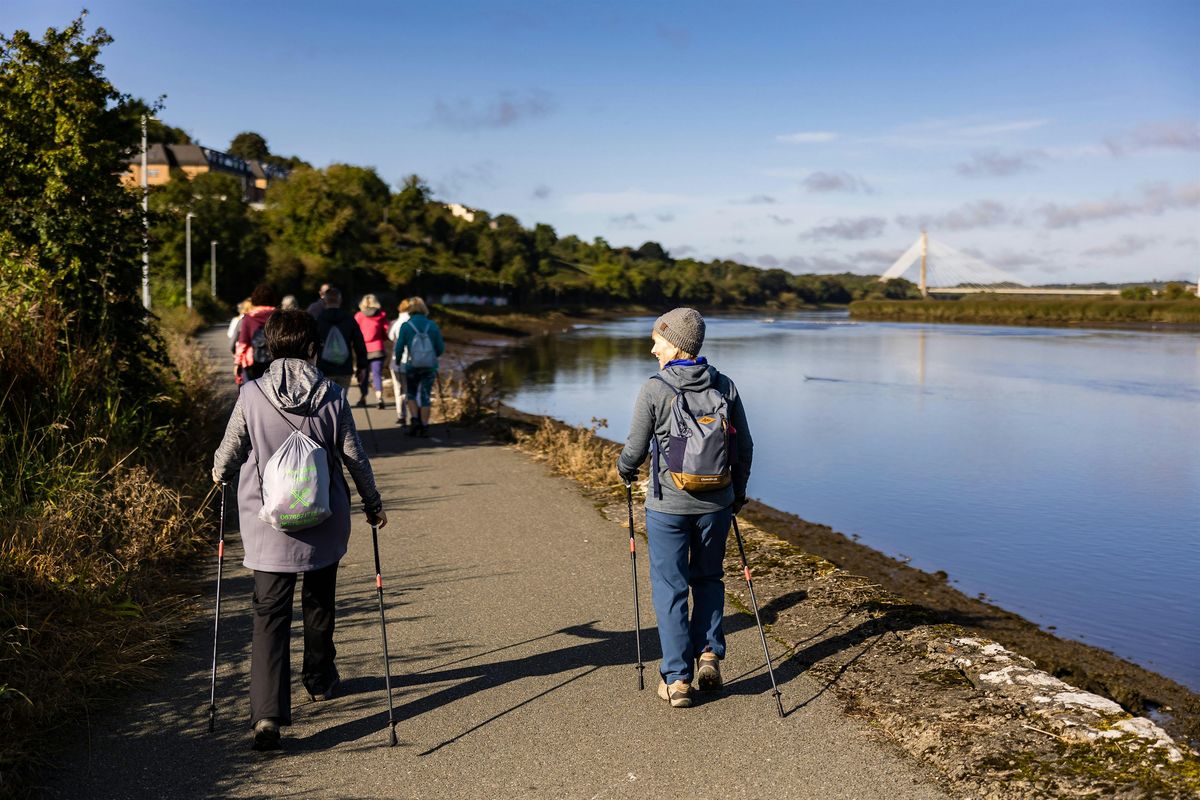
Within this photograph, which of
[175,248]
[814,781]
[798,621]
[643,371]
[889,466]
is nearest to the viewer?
[814,781]

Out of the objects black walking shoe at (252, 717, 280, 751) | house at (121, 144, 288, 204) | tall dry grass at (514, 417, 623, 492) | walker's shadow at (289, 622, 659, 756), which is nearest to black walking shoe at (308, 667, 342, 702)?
walker's shadow at (289, 622, 659, 756)

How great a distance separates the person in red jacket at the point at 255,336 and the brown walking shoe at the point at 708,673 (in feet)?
19.9

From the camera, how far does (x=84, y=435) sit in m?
8.39

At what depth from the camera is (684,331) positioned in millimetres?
5082

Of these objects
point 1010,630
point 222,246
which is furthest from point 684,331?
point 222,246

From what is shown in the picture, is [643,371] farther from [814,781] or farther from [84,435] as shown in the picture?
[814,781]

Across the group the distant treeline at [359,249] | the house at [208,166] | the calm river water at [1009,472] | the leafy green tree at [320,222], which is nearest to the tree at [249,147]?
the house at [208,166]

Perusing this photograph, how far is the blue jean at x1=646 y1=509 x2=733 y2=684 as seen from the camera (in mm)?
5051

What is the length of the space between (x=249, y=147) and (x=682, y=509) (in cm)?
18197

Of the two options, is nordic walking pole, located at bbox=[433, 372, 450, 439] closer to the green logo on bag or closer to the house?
the green logo on bag

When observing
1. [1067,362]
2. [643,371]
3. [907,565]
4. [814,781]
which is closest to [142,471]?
[814,781]

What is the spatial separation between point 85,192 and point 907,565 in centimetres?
939

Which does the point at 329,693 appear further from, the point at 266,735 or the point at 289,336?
the point at 289,336

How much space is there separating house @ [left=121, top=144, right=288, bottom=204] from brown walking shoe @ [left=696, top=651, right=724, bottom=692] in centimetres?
12194
